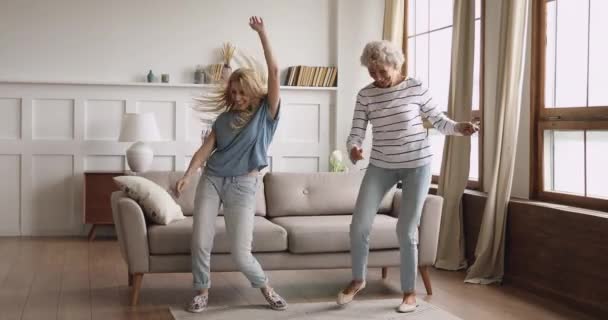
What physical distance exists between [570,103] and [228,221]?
223 centimetres

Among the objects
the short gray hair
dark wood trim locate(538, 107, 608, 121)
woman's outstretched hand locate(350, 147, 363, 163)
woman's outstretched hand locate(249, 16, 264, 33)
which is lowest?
woman's outstretched hand locate(350, 147, 363, 163)

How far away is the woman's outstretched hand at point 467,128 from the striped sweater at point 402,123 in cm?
Answer: 5

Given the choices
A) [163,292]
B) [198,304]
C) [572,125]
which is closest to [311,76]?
[572,125]

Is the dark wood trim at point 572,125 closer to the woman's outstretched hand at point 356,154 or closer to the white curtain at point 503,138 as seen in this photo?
the white curtain at point 503,138

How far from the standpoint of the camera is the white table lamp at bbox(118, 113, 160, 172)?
22.6 ft

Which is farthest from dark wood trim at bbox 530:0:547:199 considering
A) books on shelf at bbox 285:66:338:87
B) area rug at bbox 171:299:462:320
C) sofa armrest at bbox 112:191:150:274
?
books on shelf at bbox 285:66:338:87

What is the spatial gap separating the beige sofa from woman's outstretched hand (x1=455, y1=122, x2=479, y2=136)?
79 centimetres

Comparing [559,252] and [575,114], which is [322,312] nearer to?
[559,252]

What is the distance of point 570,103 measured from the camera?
4938 millimetres

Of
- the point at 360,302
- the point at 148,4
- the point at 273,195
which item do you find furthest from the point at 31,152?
the point at 360,302

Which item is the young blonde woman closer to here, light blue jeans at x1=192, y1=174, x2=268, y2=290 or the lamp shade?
light blue jeans at x1=192, y1=174, x2=268, y2=290

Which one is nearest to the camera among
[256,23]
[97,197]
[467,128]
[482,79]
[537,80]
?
[256,23]

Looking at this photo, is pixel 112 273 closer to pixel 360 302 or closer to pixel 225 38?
pixel 360 302

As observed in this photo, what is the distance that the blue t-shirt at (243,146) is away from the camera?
4.30m
